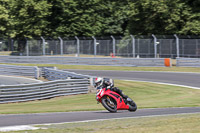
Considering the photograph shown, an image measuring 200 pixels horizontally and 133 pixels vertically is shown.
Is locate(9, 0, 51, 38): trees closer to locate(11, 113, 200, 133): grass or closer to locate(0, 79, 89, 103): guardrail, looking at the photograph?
locate(0, 79, 89, 103): guardrail

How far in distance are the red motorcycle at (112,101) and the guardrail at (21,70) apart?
1543 cm

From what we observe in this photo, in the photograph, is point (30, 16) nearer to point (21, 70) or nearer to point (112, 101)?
point (21, 70)

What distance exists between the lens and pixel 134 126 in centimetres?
833

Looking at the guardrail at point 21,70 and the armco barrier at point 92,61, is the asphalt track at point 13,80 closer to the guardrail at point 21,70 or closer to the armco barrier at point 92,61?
the guardrail at point 21,70

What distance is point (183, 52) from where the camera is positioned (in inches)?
1471

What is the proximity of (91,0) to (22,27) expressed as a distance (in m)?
10.5

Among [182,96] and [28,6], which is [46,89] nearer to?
[182,96]

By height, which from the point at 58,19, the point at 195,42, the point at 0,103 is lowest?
the point at 0,103

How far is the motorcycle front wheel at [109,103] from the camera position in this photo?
1102 cm

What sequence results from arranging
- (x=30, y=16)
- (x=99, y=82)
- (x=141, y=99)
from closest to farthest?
(x=99, y=82) → (x=141, y=99) → (x=30, y=16)

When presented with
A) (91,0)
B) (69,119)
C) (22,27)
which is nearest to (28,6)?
(22,27)

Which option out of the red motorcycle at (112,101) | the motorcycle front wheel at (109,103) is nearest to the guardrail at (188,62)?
the red motorcycle at (112,101)

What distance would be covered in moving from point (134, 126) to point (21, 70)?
801 inches

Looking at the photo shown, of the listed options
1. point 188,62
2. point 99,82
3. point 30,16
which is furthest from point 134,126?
point 30,16
